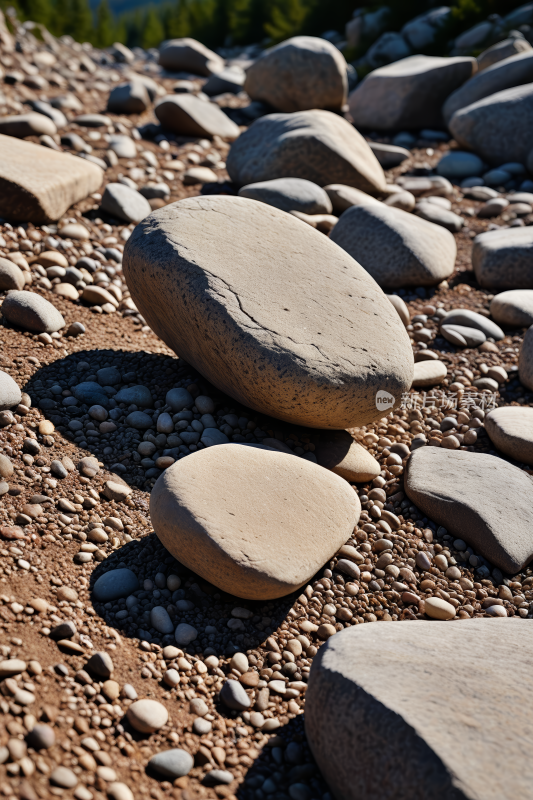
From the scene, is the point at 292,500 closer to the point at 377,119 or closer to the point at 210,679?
the point at 210,679

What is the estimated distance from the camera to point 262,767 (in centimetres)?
163

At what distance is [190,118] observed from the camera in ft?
18.4

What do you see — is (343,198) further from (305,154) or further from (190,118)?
(190,118)

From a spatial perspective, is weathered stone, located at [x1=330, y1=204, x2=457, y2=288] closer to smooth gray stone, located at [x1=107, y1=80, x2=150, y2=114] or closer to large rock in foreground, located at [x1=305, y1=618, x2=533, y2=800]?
large rock in foreground, located at [x1=305, y1=618, x2=533, y2=800]

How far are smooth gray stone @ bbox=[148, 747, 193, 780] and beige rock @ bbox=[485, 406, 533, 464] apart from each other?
5.90 feet

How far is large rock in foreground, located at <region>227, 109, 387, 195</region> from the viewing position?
4.55m

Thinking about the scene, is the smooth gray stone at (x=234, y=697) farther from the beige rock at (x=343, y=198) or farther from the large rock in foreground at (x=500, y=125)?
the large rock in foreground at (x=500, y=125)

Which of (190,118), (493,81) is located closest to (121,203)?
(190,118)

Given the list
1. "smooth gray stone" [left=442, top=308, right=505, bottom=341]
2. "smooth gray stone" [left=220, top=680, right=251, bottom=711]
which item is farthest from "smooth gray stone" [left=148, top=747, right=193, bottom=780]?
"smooth gray stone" [left=442, top=308, right=505, bottom=341]

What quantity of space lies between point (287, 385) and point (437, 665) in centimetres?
106

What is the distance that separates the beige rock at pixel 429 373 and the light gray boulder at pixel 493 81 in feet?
13.4

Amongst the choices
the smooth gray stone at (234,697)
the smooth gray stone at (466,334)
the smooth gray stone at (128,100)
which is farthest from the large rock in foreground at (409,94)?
the smooth gray stone at (234,697)

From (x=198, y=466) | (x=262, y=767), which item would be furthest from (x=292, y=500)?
(x=262, y=767)

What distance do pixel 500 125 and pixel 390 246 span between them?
264cm
